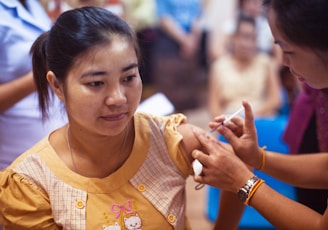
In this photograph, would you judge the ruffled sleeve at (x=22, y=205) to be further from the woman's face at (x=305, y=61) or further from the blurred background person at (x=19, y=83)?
the woman's face at (x=305, y=61)

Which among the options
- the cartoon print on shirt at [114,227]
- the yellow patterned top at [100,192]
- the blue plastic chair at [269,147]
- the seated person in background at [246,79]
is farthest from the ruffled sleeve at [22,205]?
the seated person in background at [246,79]

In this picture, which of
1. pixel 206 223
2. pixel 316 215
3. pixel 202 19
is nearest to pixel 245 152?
pixel 316 215

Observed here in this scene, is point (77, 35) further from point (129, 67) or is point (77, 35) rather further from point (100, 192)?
point (100, 192)

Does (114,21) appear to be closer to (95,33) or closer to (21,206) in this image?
(95,33)

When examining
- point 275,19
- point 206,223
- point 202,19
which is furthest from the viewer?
point 202,19

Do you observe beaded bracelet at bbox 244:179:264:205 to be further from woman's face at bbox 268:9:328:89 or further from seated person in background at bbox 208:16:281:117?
seated person in background at bbox 208:16:281:117

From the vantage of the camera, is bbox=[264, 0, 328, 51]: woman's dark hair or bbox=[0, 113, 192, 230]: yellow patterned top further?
bbox=[0, 113, 192, 230]: yellow patterned top

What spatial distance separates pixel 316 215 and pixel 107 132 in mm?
591

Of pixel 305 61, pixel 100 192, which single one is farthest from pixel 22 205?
pixel 305 61

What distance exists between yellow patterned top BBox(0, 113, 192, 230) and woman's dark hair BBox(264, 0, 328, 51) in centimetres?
44

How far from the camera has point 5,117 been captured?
5.53 feet

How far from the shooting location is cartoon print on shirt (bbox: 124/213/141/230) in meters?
1.28

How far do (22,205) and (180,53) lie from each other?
371cm

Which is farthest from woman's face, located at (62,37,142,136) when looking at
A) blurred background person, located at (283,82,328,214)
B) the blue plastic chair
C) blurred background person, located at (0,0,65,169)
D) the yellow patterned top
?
the blue plastic chair
